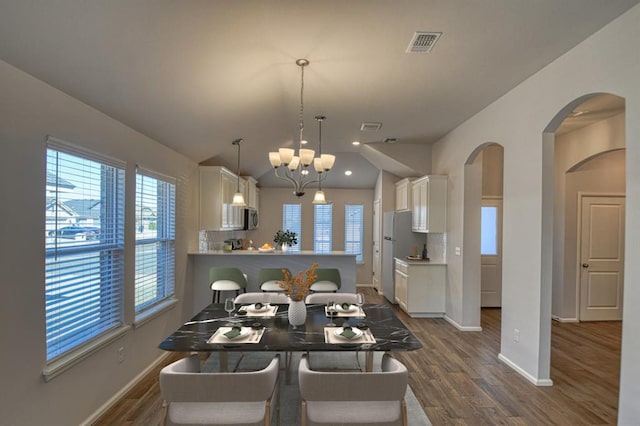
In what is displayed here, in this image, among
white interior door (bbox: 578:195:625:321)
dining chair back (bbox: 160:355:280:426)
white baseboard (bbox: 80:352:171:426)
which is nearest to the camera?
dining chair back (bbox: 160:355:280:426)

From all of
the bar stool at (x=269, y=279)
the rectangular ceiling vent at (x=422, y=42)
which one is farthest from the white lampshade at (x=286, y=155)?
the bar stool at (x=269, y=279)

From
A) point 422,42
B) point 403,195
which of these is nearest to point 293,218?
point 403,195

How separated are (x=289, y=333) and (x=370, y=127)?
3.54 meters

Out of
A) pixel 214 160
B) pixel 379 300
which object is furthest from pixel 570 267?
pixel 214 160

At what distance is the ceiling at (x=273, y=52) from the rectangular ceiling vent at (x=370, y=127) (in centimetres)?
62

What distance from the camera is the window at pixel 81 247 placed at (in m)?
2.41

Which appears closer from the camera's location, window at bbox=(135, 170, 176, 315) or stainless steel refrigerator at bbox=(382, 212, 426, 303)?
Answer: window at bbox=(135, 170, 176, 315)

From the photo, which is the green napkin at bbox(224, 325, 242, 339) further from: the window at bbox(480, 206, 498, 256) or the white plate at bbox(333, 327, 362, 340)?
the window at bbox(480, 206, 498, 256)

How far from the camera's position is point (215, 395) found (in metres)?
1.84

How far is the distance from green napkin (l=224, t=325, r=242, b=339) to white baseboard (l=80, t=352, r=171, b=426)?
1.38 metres

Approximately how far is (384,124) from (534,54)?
2.30 meters

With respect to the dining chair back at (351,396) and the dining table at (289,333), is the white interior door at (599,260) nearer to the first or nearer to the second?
the dining table at (289,333)

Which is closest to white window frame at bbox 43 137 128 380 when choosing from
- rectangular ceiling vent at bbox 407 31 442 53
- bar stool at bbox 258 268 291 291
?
bar stool at bbox 258 268 291 291

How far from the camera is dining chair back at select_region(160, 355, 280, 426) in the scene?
1823 mm
